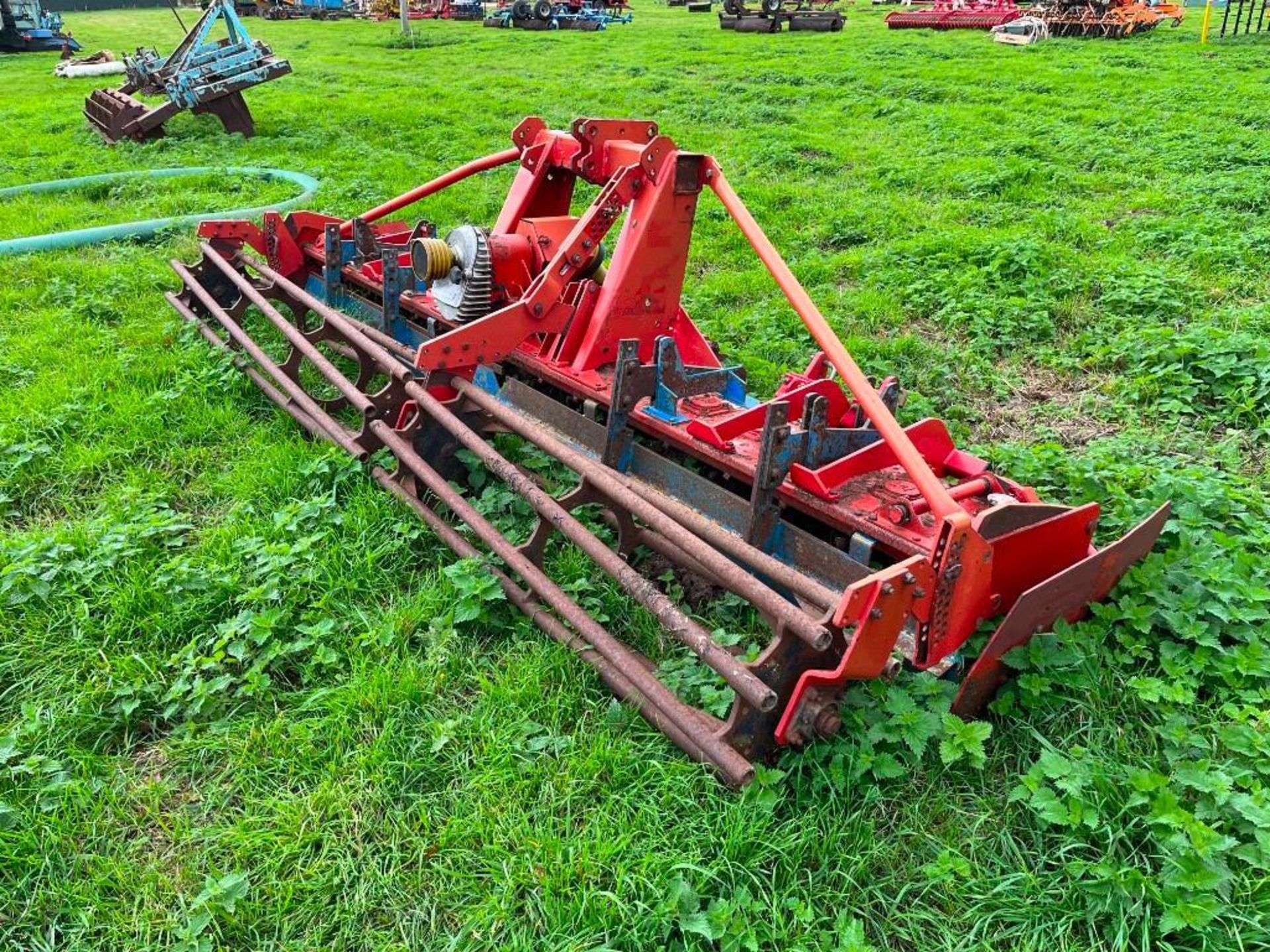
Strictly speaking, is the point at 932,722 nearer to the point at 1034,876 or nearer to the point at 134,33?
the point at 1034,876

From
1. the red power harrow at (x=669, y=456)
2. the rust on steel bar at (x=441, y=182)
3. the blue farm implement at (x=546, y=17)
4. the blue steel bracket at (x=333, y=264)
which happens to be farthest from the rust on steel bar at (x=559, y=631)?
the blue farm implement at (x=546, y=17)

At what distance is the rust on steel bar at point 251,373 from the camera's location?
14.4 ft

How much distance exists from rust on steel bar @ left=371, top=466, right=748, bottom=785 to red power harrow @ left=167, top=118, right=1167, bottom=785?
1 cm

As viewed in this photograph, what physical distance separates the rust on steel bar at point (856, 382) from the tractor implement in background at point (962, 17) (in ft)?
77.8

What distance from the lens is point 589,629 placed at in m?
2.70

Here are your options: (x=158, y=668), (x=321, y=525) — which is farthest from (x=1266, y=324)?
(x=158, y=668)

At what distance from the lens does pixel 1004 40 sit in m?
20.0

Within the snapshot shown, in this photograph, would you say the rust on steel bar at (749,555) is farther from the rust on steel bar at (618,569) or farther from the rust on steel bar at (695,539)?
the rust on steel bar at (618,569)

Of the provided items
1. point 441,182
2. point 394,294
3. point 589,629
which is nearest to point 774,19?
point 441,182

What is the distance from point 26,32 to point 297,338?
1089 inches

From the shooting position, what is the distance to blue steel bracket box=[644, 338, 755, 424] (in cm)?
353

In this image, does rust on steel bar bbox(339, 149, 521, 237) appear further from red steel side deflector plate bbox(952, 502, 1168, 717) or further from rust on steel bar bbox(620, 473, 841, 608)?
red steel side deflector plate bbox(952, 502, 1168, 717)

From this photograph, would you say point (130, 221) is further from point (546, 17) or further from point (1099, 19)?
point (1099, 19)

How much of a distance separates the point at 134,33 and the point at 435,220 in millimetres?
29157
